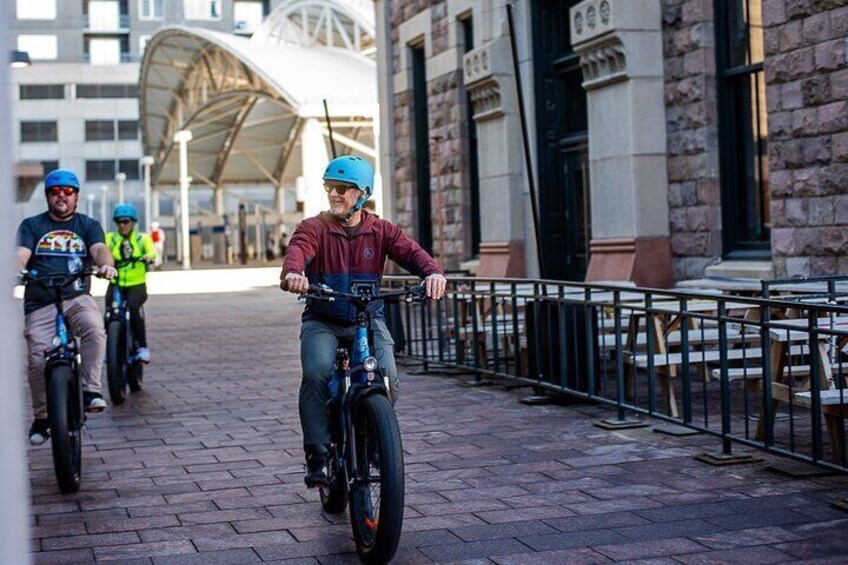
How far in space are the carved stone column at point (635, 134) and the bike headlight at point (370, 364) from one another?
826 cm

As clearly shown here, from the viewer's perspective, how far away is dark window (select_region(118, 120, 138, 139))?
3622 inches

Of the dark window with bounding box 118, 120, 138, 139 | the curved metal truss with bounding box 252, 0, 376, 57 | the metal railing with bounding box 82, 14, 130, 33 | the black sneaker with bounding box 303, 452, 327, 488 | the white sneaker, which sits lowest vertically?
the black sneaker with bounding box 303, 452, 327, 488

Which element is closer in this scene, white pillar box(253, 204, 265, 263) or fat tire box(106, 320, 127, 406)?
fat tire box(106, 320, 127, 406)

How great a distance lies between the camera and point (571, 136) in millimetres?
17156

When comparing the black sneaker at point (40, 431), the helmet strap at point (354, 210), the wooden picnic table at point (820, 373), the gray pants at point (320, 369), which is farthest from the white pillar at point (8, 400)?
the black sneaker at point (40, 431)

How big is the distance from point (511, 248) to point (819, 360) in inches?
433

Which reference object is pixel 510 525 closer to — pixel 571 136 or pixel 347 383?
pixel 347 383

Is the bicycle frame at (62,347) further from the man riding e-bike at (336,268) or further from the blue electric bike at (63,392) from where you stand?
the man riding e-bike at (336,268)

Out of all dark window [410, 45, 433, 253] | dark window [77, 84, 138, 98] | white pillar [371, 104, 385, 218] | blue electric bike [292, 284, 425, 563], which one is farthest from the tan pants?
dark window [77, 84, 138, 98]

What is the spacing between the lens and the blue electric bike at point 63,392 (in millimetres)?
7902

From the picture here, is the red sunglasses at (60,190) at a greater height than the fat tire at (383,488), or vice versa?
the red sunglasses at (60,190)

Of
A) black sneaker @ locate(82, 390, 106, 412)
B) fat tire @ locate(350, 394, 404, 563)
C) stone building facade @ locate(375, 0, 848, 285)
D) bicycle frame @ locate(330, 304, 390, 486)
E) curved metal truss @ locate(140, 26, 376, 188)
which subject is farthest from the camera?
curved metal truss @ locate(140, 26, 376, 188)

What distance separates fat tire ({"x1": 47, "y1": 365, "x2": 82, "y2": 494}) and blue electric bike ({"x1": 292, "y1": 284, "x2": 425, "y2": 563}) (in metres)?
1.87

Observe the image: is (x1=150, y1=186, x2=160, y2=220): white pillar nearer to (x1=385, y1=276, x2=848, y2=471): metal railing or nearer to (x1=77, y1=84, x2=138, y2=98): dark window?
(x1=77, y1=84, x2=138, y2=98): dark window
